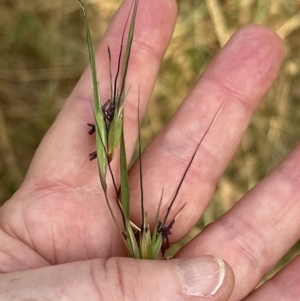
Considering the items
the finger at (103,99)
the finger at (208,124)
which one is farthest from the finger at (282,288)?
the finger at (103,99)

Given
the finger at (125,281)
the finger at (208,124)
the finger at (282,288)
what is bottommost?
the finger at (282,288)

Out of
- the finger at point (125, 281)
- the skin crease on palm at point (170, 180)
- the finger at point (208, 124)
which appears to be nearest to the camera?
the finger at point (125, 281)

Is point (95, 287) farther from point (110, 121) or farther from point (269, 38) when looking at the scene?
point (269, 38)

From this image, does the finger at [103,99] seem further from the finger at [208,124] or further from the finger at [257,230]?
the finger at [257,230]

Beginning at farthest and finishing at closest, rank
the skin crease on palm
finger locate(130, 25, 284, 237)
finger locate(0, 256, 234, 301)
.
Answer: finger locate(130, 25, 284, 237)
the skin crease on palm
finger locate(0, 256, 234, 301)

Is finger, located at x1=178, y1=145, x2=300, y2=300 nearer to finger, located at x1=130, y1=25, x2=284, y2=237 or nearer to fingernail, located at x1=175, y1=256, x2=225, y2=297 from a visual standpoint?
finger, located at x1=130, y1=25, x2=284, y2=237

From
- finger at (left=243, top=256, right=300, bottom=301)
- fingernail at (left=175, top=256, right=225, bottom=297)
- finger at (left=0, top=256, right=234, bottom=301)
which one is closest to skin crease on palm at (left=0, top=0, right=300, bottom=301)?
finger at (left=243, top=256, right=300, bottom=301)

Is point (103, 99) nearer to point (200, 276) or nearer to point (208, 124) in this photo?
point (208, 124)
